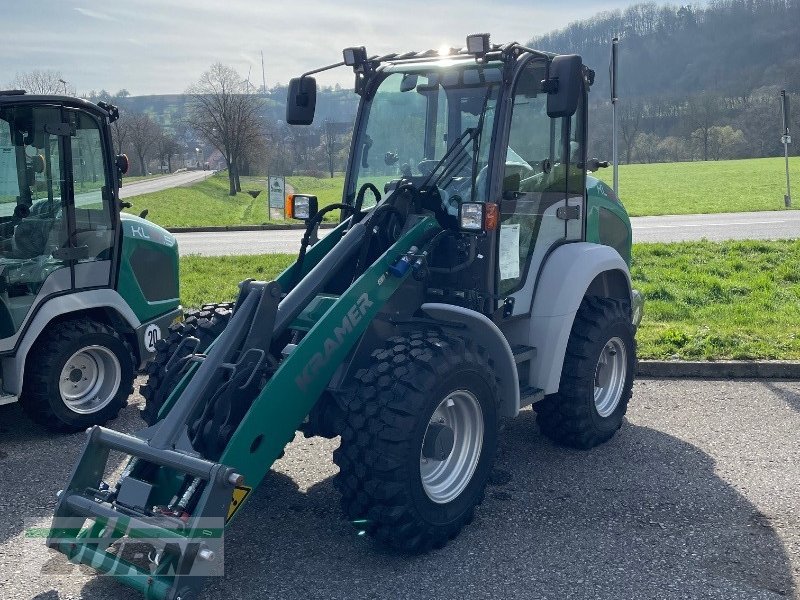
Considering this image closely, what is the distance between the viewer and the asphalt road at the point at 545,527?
12.9 feet

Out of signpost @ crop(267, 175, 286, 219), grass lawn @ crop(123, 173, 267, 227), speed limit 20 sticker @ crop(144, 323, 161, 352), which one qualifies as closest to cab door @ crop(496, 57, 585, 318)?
speed limit 20 sticker @ crop(144, 323, 161, 352)

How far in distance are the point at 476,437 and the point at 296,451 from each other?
1.62 meters

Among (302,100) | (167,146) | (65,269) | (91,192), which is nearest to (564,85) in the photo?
(302,100)

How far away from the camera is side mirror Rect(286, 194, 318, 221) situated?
522 centimetres

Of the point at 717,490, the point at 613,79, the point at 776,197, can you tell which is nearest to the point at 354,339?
the point at 717,490

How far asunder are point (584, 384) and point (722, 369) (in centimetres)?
261

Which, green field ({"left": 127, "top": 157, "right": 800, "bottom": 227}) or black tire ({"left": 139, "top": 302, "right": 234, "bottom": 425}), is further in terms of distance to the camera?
green field ({"left": 127, "top": 157, "right": 800, "bottom": 227})

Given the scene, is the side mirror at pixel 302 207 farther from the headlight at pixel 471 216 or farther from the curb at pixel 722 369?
the curb at pixel 722 369

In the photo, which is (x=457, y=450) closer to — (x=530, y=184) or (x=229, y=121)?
(x=530, y=184)

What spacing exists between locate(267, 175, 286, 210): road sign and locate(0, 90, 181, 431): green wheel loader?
58.7ft

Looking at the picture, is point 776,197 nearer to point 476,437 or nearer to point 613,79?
point 613,79

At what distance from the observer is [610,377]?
6066mm

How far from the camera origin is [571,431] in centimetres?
559

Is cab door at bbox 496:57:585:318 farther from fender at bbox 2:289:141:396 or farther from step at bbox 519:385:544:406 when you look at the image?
fender at bbox 2:289:141:396
